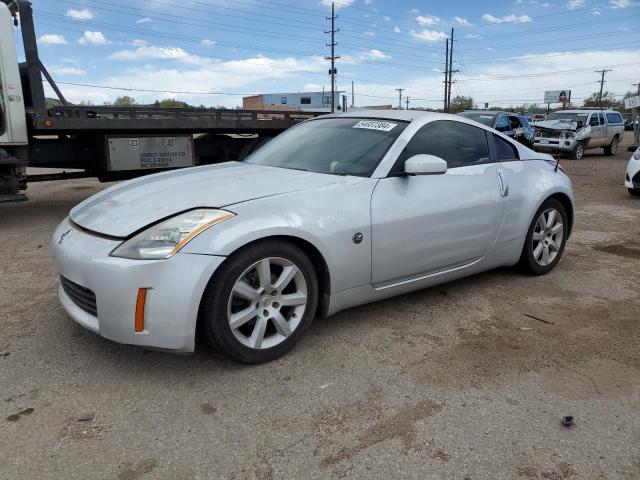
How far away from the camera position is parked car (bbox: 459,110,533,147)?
15438 millimetres

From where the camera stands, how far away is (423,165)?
3352mm

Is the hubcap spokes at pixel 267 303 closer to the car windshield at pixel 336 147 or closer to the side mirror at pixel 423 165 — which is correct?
the car windshield at pixel 336 147

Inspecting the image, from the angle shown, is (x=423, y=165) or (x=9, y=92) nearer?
(x=423, y=165)

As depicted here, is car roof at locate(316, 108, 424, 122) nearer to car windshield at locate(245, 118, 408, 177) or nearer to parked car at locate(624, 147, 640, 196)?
car windshield at locate(245, 118, 408, 177)

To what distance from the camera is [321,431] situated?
7.80 ft

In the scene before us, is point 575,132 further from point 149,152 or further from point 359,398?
point 359,398

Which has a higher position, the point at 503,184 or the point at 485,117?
the point at 485,117

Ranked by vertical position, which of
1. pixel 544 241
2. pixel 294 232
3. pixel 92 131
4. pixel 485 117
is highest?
pixel 485 117

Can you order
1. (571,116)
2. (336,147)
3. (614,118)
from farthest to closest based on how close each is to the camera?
(614,118) < (571,116) < (336,147)

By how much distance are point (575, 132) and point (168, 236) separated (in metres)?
18.4

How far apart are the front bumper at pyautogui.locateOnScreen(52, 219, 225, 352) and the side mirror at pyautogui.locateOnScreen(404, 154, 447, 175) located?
1.41 meters

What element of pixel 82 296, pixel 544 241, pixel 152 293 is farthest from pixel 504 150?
pixel 82 296

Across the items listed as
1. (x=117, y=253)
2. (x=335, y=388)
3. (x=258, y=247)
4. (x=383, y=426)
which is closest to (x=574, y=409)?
(x=383, y=426)

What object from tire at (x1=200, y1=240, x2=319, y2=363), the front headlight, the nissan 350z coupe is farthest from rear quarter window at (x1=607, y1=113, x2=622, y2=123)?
→ the front headlight
